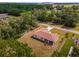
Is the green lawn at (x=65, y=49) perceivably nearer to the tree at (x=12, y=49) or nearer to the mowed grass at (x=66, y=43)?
the mowed grass at (x=66, y=43)

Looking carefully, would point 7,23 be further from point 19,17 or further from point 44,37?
point 44,37

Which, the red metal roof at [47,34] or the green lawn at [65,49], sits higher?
the red metal roof at [47,34]

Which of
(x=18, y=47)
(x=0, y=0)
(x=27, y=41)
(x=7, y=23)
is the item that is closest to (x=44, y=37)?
(x=27, y=41)

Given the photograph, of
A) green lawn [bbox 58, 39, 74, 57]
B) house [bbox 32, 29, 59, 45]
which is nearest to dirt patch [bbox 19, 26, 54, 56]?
house [bbox 32, 29, 59, 45]

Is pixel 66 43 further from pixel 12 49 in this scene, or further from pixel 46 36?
pixel 12 49

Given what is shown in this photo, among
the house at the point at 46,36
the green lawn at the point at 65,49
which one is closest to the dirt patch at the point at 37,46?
the house at the point at 46,36

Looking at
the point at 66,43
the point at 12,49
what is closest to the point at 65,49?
the point at 66,43

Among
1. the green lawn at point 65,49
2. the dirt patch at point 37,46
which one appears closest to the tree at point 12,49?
the dirt patch at point 37,46
